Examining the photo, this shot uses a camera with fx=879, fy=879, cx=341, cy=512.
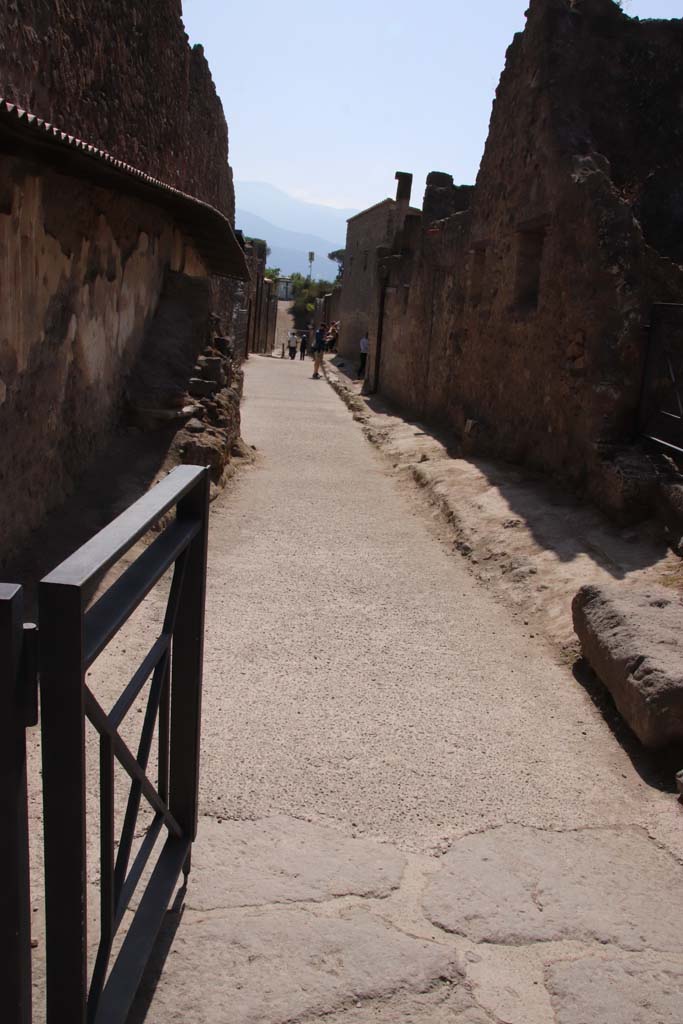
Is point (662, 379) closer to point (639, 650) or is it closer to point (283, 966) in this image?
point (639, 650)

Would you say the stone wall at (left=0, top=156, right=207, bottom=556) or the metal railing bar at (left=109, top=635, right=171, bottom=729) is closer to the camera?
the metal railing bar at (left=109, top=635, right=171, bottom=729)

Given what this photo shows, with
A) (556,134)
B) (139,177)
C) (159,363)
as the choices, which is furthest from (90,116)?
(556,134)

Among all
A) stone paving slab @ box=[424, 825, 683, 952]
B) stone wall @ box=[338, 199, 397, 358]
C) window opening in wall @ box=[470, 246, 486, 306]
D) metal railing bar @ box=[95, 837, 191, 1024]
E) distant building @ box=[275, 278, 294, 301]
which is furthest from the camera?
distant building @ box=[275, 278, 294, 301]

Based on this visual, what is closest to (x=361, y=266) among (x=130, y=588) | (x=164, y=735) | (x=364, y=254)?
(x=364, y=254)

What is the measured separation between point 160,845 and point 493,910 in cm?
121

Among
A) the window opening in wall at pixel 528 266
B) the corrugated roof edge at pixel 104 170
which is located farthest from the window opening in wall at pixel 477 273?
the corrugated roof edge at pixel 104 170

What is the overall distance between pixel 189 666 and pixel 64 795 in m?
1.10

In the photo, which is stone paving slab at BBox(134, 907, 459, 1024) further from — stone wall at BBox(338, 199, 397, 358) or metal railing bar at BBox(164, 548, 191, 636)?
stone wall at BBox(338, 199, 397, 358)

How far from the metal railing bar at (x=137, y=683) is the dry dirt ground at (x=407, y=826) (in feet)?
3.25

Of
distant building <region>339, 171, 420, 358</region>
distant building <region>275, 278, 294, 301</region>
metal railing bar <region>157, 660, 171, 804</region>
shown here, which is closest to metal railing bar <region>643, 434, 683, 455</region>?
metal railing bar <region>157, 660, 171, 804</region>

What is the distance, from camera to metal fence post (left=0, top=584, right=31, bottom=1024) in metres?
1.47

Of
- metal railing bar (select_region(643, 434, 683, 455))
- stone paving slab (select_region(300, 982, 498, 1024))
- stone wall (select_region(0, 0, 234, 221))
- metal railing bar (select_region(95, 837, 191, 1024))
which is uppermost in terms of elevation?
stone wall (select_region(0, 0, 234, 221))

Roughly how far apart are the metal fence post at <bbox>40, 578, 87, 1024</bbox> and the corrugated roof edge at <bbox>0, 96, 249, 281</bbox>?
2.83 meters

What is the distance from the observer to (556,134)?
28.5ft
